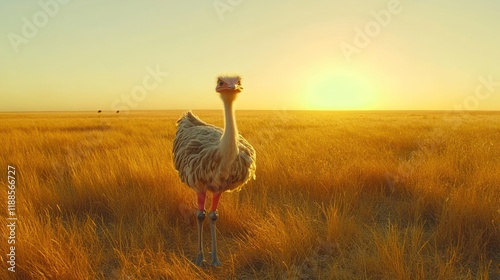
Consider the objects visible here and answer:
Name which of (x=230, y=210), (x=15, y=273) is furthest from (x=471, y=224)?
(x=15, y=273)

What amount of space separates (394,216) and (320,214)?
0.94 metres

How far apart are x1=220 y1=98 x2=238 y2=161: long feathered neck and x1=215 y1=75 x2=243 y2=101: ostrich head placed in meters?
0.09

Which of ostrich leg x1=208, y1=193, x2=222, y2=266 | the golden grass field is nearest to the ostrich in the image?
ostrich leg x1=208, y1=193, x2=222, y2=266

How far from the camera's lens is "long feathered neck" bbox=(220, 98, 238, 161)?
285 centimetres

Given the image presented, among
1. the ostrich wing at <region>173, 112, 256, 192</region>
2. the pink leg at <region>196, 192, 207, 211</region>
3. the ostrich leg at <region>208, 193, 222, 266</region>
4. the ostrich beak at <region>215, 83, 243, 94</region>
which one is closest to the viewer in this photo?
the ostrich beak at <region>215, 83, 243, 94</region>

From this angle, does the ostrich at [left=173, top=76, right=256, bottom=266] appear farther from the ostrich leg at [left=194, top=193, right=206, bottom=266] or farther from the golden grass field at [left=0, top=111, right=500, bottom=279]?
the golden grass field at [left=0, top=111, right=500, bottom=279]

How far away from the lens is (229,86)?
2654 millimetres

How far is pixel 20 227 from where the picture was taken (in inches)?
122

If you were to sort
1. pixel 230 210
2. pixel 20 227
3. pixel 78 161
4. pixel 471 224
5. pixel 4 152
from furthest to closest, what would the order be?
pixel 4 152
pixel 78 161
pixel 230 210
pixel 471 224
pixel 20 227

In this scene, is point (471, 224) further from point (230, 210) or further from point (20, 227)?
point (20, 227)

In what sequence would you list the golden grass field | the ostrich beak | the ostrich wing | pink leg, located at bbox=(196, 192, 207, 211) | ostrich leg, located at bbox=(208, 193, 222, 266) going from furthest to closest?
pink leg, located at bbox=(196, 192, 207, 211), ostrich leg, located at bbox=(208, 193, 222, 266), the ostrich wing, the golden grass field, the ostrich beak

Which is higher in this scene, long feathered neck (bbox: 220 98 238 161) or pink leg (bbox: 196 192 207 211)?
long feathered neck (bbox: 220 98 238 161)

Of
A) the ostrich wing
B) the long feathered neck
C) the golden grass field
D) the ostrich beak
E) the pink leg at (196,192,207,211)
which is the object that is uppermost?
the ostrich beak

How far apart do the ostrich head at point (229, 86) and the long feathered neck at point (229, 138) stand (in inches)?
3.6
